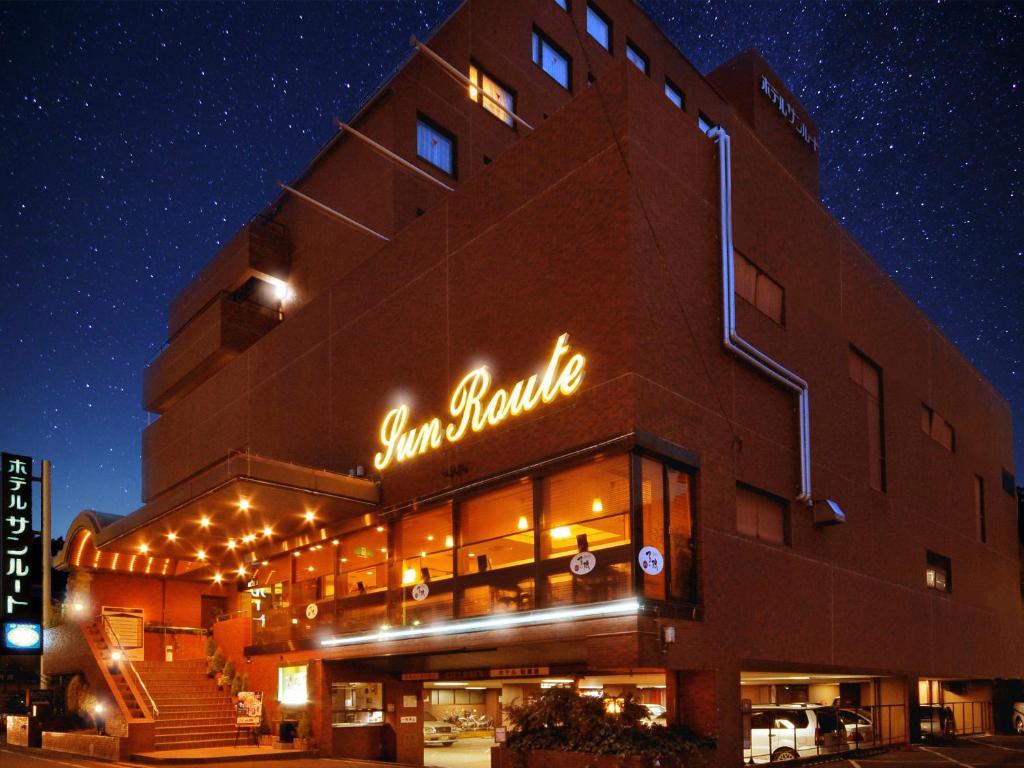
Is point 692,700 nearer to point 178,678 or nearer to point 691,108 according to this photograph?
point 178,678

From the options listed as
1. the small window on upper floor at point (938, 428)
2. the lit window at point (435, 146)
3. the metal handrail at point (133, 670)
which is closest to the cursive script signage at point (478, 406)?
the metal handrail at point (133, 670)

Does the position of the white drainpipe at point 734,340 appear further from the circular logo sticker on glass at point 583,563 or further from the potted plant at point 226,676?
the potted plant at point 226,676

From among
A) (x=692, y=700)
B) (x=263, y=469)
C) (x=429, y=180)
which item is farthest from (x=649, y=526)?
(x=429, y=180)

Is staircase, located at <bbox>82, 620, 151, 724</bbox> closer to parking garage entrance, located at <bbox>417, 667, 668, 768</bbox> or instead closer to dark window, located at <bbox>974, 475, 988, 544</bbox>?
parking garage entrance, located at <bbox>417, 667, 668, 768</bbox>

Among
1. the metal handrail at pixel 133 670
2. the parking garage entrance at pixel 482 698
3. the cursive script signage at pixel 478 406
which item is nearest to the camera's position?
the cursive script signage at pixel 478 406

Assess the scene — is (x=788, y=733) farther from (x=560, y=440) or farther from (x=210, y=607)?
(x=210, y=607)

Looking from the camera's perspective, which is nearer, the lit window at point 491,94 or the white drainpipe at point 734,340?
the white drainpipe at point 734,340

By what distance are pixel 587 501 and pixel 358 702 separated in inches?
420

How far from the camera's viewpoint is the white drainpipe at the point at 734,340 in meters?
21.3

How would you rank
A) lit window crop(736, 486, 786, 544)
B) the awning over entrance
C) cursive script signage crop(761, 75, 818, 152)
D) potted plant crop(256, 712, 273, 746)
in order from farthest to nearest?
cursive script signage crop(761, 75, 818, 152) < potted plant crop(256, 712, 273, 746) < the awning over entrance < lit window crop(736, 486, 786, 544)

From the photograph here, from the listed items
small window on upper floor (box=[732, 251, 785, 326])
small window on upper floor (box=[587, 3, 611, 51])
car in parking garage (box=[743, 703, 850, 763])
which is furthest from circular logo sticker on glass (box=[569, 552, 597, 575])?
small window on upper floor (box=[587, 3, 611, 51])

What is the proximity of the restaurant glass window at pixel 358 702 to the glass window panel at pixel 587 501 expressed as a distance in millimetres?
8810

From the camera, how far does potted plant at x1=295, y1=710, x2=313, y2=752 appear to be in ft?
83.8

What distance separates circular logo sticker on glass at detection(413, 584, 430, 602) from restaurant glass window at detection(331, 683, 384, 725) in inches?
197
